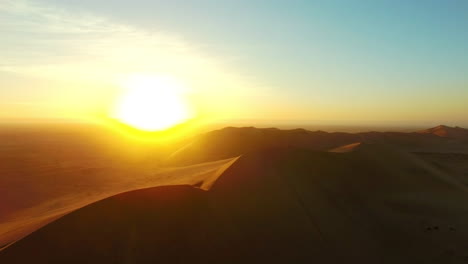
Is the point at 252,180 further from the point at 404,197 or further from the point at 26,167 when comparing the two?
the point at 26,167

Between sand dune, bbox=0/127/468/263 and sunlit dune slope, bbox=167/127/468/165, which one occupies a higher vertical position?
sunlit dune slope, bbox=167/127/468/165

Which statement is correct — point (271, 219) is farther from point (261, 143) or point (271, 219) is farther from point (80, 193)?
point (261, 143)

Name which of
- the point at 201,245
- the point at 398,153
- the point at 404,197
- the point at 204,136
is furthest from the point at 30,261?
the point at 204,136

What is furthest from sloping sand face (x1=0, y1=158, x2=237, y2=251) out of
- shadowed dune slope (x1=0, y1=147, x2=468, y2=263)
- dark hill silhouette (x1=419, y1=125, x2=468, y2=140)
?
dark hill silhouette (x1=419, y1=125, x2=468, y2=140)

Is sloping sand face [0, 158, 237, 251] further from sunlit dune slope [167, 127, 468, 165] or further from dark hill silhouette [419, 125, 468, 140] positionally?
dark hill silhouette [419, 125, 468, 140]

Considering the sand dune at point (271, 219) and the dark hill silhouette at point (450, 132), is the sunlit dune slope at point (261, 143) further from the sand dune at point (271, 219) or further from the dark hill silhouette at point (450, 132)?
the dark hill silhouette at point (450, 132)
